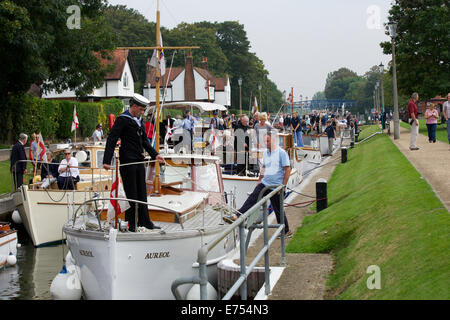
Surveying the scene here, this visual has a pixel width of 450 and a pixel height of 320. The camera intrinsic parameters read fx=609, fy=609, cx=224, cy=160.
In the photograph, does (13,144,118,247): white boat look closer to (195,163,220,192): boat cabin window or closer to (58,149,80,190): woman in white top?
(58,149,80,190): woman in white top

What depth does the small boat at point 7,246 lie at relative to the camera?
587 inches

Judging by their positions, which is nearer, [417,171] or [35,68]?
[417,171]

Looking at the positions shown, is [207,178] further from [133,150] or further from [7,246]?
[7,246]

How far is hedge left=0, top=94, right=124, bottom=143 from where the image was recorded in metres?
34.2

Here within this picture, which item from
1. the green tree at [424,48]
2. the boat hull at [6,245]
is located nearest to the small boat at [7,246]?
the boat hull at [6,245]

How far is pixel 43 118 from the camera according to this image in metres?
38.6

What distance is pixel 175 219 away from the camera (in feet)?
36.4

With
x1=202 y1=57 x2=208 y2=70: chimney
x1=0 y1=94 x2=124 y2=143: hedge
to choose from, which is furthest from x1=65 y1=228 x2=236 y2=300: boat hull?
x1=202 y1=57 x2=208 y2=70: chimney

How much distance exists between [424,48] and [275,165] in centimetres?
2913

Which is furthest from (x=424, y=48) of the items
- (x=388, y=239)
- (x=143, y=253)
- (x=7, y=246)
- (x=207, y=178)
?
(x=143, y=253)

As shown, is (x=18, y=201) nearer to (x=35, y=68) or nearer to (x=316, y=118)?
(x=35, y=68)

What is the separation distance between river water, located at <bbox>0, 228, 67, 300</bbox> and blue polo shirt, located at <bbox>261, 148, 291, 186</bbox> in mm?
4281
